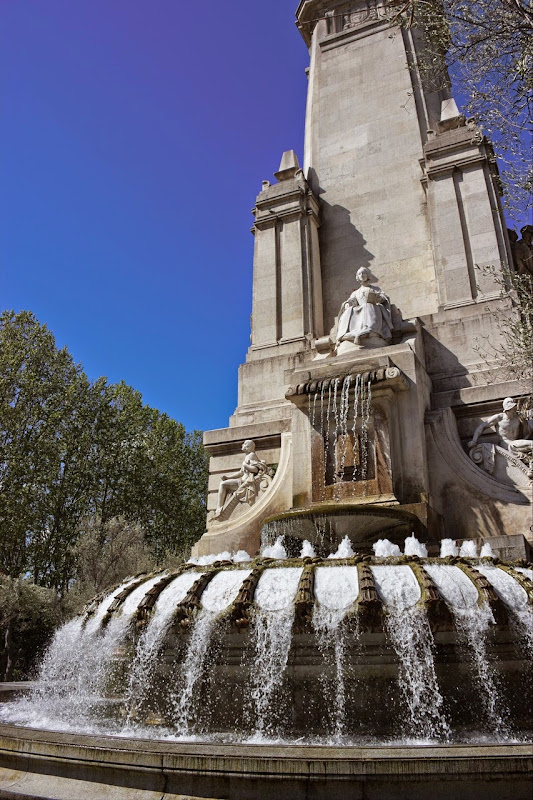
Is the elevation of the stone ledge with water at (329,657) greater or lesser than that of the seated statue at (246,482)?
lesser

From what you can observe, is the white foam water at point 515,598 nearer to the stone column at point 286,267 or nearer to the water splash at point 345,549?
the water splash at point 345,549

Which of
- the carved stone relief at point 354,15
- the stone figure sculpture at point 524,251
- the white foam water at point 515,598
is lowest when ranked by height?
the white foam water at point 515,598

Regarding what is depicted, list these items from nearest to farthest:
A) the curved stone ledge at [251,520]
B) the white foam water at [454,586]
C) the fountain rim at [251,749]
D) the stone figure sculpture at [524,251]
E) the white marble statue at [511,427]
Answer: the fountain rim at [251,749] < the white foam water at [454,586] < the white marble statue at [511,427] < the curved stone ledge at [251,520] < the stone figure sculpture at [524,251]

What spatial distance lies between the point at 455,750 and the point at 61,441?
998 inches

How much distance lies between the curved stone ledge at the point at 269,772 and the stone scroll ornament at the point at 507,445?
26.5 feet

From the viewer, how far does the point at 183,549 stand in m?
31.2

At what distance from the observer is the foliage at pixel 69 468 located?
2564cm

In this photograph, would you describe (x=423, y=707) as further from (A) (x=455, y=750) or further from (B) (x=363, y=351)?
(B) (x=363, y=351)

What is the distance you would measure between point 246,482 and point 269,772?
9614mm

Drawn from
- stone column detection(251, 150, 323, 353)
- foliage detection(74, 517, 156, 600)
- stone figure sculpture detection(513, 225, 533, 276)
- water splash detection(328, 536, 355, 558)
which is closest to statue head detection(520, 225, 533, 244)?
stone figure sculpture detection(513, 225, 533, 276)

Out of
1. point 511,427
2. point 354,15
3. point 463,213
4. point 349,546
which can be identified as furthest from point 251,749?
point 354,15

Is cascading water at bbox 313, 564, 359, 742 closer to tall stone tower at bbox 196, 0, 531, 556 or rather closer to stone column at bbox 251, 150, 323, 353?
tall stone tower at bbox 196, 0, 531, 556

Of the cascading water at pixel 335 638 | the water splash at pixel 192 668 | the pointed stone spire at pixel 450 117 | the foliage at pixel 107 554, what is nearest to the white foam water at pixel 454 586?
the cascading water at pixel 335 638

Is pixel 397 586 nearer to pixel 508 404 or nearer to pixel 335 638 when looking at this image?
pixel 335 638
